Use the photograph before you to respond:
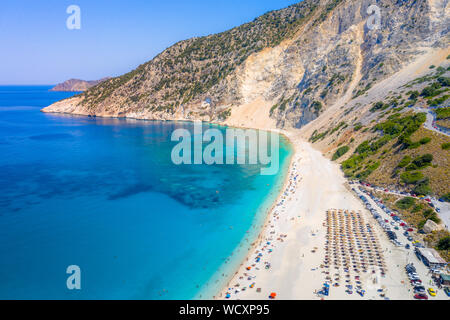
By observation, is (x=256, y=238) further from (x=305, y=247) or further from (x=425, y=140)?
(x=425, y=140)

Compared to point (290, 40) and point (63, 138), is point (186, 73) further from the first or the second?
point (63, 138)

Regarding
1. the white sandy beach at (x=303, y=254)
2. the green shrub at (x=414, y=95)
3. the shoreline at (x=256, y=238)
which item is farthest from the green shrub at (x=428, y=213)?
the green shrub at (x=414, y=95)

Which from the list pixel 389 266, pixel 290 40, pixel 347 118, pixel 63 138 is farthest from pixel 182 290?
pixel 290 40

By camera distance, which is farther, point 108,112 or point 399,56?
point 108,112

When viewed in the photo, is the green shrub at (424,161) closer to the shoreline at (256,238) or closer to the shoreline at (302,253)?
the shoreline at (302,253)

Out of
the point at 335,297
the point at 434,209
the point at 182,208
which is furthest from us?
the point at 182,208

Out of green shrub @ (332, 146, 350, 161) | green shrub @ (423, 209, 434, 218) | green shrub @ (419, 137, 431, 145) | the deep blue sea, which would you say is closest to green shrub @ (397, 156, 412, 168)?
green shrub @ (419, 137, 431, 145)

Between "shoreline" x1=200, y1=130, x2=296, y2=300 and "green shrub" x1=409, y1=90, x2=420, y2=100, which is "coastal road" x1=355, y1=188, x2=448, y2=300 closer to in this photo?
"shoreline" x1=200, y1=130, x2=296, y2=300
